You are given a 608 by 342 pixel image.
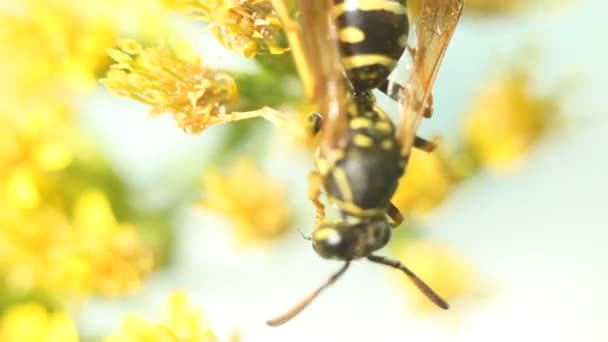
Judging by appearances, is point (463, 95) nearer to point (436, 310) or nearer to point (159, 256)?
point (436, 310)

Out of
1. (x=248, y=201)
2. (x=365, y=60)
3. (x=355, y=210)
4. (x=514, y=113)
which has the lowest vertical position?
(x=248, y=201)

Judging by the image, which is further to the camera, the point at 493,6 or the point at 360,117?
the point at 493,6

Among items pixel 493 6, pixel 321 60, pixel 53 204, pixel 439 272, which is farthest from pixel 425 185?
pixel 321 60

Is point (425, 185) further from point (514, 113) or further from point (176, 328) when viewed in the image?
point (176, 328)

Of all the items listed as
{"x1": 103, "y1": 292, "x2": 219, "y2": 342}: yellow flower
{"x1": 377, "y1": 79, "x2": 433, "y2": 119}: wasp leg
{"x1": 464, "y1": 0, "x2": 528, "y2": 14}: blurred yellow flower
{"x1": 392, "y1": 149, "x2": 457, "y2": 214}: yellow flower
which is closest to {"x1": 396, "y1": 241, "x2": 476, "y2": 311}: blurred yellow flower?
{"x1": 392, "y1": 149, "x2": 457, "y2": 214}: yellow flower

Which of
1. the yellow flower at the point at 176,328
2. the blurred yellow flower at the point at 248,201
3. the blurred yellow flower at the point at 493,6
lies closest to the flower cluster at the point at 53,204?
the blurred yellow flower at the point at 248,201

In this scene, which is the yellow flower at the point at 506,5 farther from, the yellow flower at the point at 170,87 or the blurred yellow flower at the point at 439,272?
the yellow flower at the point at 170,87
